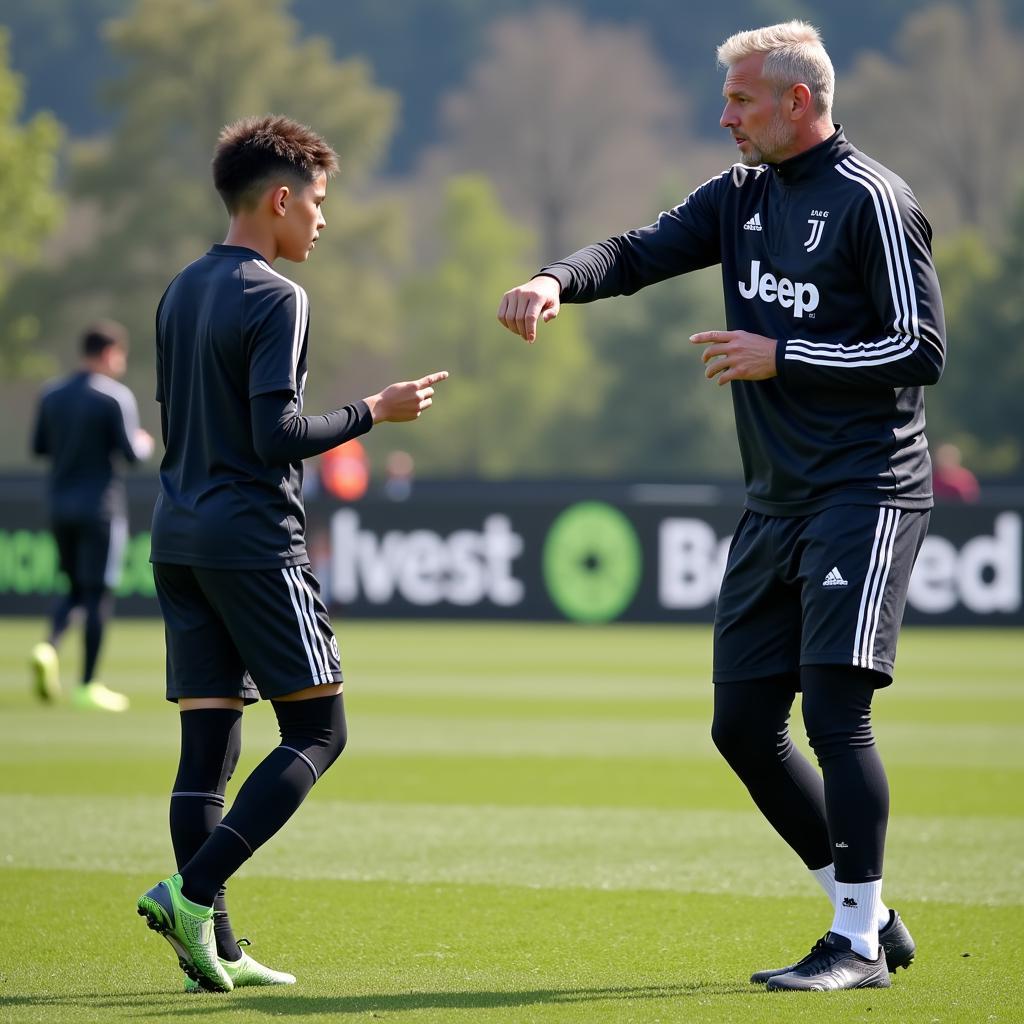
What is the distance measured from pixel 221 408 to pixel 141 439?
731 centimetres

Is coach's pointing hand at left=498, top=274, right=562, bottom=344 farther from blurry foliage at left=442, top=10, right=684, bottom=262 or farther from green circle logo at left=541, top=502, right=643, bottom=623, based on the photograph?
blurry foliage at left=442, top=10, right=684, bottom=262

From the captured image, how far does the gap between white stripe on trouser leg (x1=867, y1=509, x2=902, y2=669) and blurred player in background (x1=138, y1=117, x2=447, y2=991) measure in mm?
1245

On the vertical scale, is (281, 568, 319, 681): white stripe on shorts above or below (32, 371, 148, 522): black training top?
below

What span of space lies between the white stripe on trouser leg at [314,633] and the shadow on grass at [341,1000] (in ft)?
2.62

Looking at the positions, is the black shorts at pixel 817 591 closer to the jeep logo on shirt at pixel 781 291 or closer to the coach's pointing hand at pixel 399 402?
the jeep logo on shirt at pixel 781 291

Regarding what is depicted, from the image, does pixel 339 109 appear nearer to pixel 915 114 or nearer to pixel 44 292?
pixel 44 292

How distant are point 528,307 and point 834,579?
3.41 feet

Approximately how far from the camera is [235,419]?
16.1 feet

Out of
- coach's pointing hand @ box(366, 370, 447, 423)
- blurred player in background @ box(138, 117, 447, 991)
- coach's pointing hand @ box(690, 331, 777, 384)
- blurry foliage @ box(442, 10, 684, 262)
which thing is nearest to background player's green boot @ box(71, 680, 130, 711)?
blurred player in background @ box(138, 117, 447, 991)

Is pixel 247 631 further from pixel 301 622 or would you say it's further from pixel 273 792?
pixel 273 792

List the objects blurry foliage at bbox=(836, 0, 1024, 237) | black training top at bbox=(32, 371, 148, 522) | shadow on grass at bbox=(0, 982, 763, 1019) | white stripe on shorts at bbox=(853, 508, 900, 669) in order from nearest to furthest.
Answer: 1. shadow on grass at bbox=(0, 982, 763, 1019)
2. white stripe on shorts at bbox=(853, 508, 900, 669)
3. black training top at bbox=(32, 371, 148, 522)
4. blurry foliage at bbox=(836, 0, 1024, 237)

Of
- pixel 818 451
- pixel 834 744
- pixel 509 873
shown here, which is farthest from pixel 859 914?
pixel 509 873

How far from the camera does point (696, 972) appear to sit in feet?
16.9

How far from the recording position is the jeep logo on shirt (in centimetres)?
509
